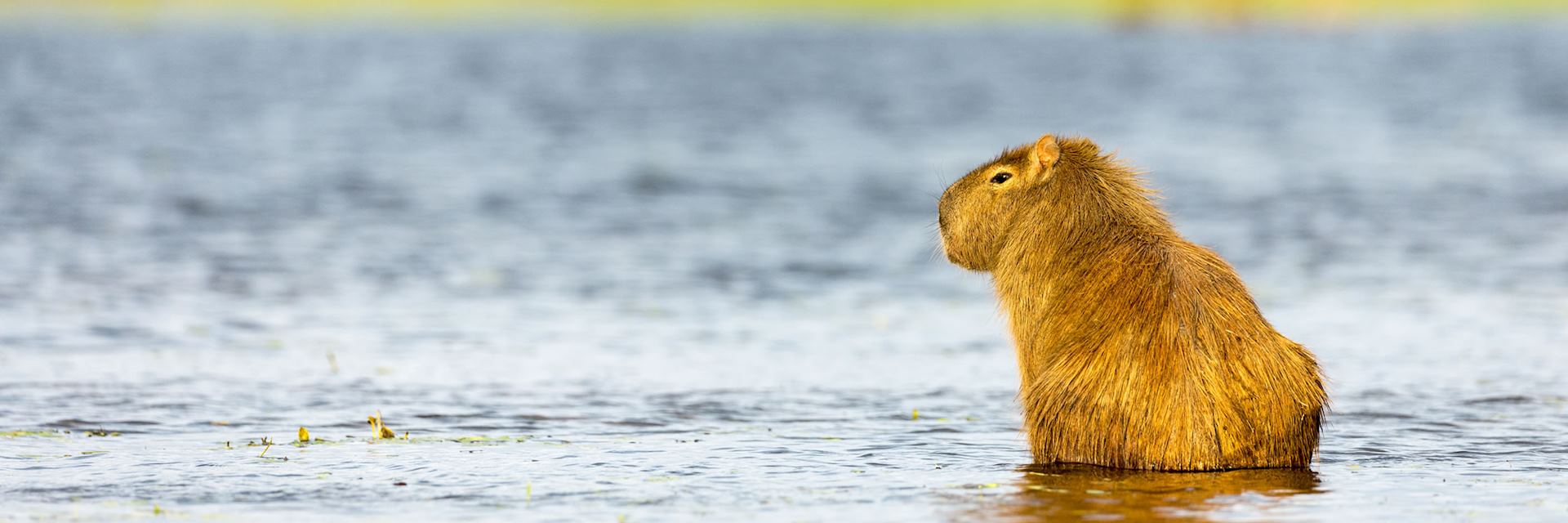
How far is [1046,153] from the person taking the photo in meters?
7.82

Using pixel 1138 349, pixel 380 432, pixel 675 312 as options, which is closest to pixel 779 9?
pixel 675 312

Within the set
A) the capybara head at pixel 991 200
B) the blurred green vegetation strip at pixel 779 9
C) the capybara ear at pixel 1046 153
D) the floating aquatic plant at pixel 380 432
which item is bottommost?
the floating aquatic plant at pixel 380 432

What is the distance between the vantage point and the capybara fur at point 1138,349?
7000mm

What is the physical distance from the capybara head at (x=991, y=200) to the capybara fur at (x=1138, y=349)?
0.28 feet

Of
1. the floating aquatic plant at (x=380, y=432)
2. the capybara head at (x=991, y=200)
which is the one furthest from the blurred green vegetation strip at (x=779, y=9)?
the floating aquatic plant at (x=380, y=432)

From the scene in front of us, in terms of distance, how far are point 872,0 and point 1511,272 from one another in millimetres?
114714

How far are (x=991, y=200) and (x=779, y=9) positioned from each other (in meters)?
124

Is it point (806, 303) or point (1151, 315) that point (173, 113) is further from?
point (1151, 315)

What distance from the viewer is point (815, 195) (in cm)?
2239

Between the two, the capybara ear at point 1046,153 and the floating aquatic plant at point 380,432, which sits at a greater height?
the capybara ear at point 1046,153

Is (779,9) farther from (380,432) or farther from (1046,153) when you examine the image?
(1046,153)

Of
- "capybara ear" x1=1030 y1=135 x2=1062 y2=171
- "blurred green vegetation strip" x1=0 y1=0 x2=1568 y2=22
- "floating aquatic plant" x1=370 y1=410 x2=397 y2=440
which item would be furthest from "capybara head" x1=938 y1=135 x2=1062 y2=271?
"blurred green vegetation strip" x1=0 y1=0 x2=1568 y2=22

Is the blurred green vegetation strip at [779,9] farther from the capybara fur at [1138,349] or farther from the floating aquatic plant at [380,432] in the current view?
the floating aquatic plant at [380,432]

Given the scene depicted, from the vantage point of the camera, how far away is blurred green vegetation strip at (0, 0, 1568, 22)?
4237 inches
